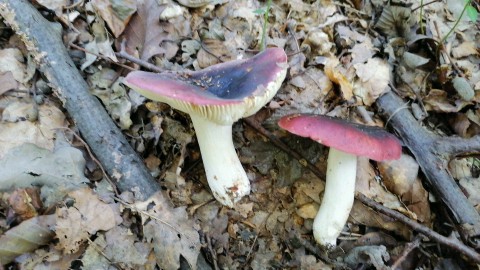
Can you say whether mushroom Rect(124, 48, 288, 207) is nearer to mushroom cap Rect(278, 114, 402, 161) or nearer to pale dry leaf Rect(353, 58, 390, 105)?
mushroom cap Rect(278, 114, 402, 161)

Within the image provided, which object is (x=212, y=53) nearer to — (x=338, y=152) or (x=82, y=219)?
(x=338, y=152)

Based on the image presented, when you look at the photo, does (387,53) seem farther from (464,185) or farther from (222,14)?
(222,14)

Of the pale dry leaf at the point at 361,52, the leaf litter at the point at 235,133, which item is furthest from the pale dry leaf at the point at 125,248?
the pale dry leaf at the point at 361,52

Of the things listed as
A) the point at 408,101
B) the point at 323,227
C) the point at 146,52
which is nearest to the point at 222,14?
the point at 146,52

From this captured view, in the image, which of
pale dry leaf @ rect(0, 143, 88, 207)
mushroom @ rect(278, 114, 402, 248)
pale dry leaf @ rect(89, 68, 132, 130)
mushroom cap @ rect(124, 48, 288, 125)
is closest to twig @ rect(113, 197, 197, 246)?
pale dry leaf @ rect(0, 143, 88, 207)

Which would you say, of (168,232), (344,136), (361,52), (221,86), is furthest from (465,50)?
(168,232)
